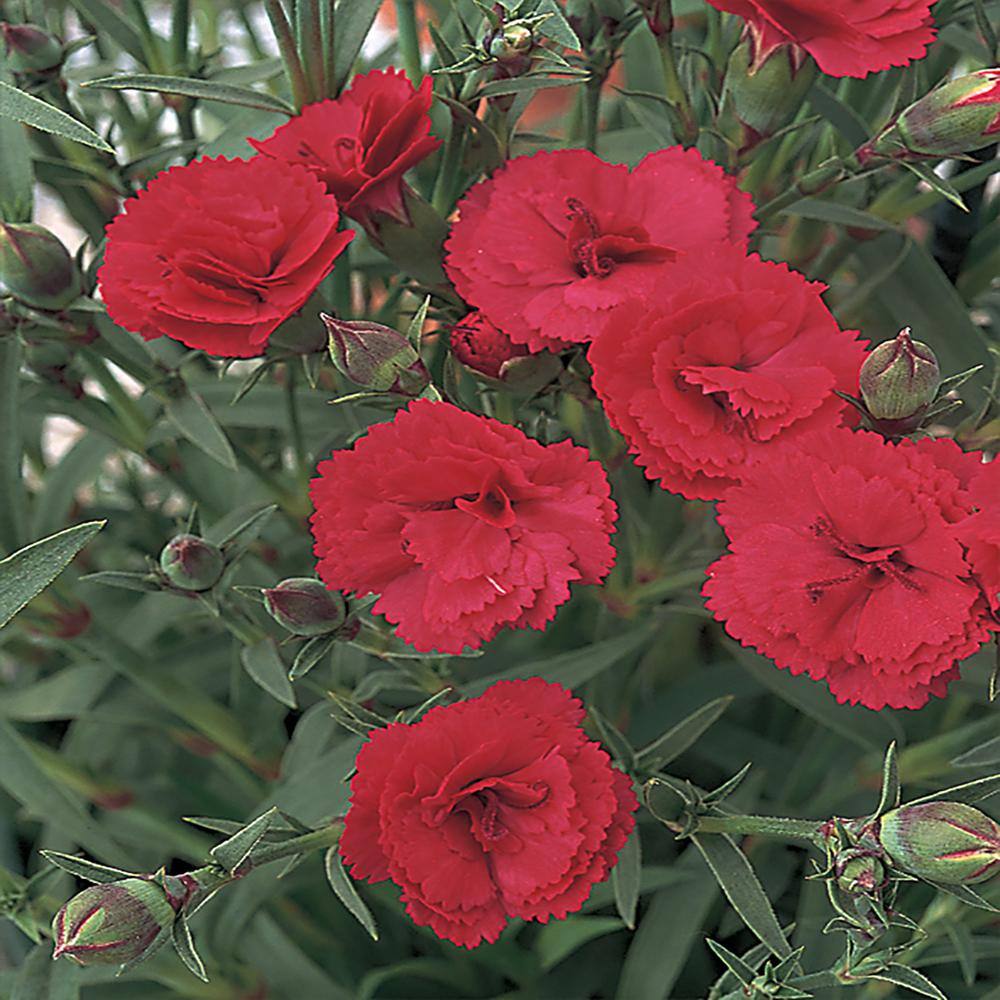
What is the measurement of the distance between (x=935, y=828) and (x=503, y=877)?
14 cm

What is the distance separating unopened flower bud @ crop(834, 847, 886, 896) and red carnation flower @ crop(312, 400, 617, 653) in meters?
0.12

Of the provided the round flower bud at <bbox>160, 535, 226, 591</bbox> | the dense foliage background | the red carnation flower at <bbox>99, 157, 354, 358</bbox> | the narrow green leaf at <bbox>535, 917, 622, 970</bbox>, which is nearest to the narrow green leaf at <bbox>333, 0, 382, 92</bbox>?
the dense foliage background

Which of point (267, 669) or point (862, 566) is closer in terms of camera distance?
point (862, 566)

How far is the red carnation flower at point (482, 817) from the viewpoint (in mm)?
415

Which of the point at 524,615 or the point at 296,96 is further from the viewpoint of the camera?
the point at 296,96

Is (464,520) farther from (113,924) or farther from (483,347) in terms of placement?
(113,924)

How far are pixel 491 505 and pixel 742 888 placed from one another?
0.18 metres

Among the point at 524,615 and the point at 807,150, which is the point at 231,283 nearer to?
the point at 524,615

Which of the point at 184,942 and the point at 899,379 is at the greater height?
the point at 899,379

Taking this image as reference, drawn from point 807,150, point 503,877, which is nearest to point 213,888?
point 503,877

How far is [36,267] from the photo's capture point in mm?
503

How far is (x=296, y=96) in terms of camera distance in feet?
1.77

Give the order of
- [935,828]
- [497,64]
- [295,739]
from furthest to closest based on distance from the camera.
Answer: [295,739] < [497,64] < [935,828]

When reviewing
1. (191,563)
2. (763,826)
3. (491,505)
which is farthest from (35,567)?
(763,826)
